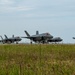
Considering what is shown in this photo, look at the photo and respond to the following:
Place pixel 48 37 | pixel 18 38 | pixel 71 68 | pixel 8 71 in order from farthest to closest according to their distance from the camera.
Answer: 1. pixel 18 38
2. pixel 48 37
3. pixel 71 68
4. pixel 8 71

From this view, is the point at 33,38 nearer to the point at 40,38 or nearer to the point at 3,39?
the point at 40,38

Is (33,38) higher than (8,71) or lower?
lower

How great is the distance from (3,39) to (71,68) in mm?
116211

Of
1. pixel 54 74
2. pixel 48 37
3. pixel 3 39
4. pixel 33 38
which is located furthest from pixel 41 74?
pixel 3 39

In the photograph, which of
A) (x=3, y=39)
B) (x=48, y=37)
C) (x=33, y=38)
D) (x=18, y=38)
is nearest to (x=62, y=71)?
(x=48, y=37)

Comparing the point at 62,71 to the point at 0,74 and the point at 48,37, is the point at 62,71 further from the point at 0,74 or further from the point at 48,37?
the point at 48,37

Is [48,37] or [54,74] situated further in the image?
[48,37]

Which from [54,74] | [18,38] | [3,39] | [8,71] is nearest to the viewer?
[54,74]

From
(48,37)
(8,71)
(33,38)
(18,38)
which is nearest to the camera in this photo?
(8,71)

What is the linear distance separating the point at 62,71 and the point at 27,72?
83cm

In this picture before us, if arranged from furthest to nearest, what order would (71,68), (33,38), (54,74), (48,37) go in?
1. (33,38)
2. (48,37)
3. (71,68)
4. (54,74)

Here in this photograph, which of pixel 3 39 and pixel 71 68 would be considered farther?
pixel 3 39

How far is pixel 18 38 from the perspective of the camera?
117 m

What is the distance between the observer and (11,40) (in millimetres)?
117375
